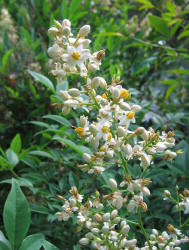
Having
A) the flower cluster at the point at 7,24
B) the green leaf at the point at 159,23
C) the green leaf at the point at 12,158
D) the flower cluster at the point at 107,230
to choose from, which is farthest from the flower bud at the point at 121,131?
the flower cluster at the point at 7,24

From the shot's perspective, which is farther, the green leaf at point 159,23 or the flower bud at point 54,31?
the green leaf at point 159,23

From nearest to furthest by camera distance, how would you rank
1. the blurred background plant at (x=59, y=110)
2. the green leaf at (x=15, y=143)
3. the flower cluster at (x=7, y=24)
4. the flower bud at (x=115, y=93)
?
the flower bud at (x=115, y=93)
the blurred background plant at (x=59, y=110)
the green leaf at (x=15, y=143)
the flower cluster at (x=7, y=24)

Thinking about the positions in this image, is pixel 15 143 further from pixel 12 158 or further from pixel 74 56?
pixel 74 56

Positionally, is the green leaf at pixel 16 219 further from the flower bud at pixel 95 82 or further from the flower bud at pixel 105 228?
the flower bud at pixel 95 82

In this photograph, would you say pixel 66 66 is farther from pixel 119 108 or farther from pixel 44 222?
pixel 44 222

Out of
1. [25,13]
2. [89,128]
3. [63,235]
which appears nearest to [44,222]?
[63,235]

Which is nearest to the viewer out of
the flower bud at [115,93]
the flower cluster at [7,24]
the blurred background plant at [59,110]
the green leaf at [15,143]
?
the flower bud at [115,93]

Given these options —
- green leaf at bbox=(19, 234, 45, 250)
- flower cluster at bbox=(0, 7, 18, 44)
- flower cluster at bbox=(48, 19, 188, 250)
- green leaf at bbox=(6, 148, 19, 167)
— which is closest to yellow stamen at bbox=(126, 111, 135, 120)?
flower cluster at bbox=(48, 19, 188, 250)
